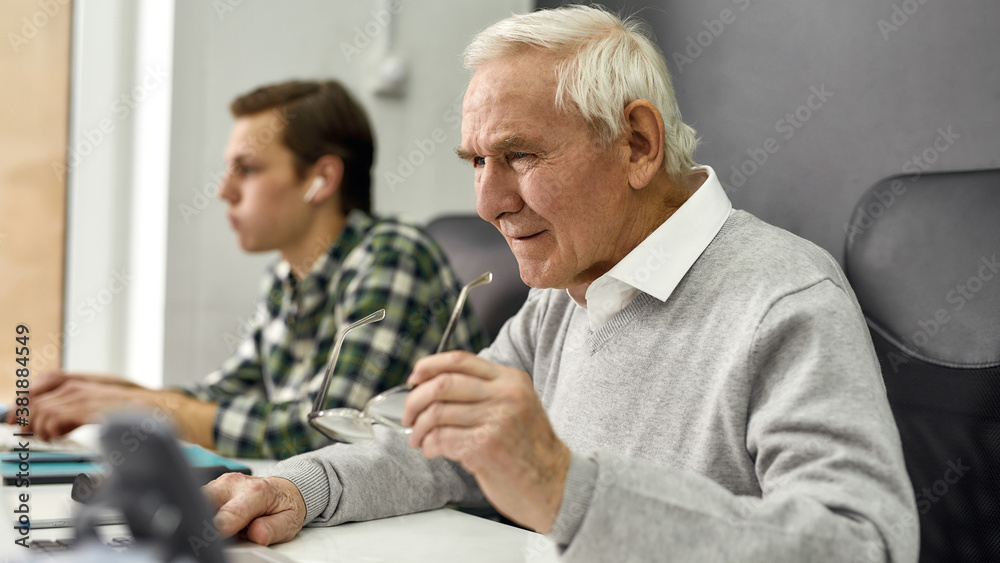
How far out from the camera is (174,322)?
2201 mm

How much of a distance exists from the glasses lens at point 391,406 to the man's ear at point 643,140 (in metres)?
0.41

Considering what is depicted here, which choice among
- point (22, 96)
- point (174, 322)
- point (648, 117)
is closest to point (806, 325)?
point (648, 117)

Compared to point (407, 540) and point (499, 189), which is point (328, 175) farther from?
point (407, 540)

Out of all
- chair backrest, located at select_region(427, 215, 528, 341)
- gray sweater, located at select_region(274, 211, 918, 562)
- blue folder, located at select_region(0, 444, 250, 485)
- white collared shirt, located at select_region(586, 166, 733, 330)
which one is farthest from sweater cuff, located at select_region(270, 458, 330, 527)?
chair backrest, located at select_region(427, 215, 528, 341)

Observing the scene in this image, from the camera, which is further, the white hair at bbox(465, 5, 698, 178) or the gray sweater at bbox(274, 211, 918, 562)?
the white hair at bbox(465, 5, 698, 178)

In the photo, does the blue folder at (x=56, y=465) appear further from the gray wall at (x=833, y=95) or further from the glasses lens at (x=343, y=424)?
the gray wall at (x=833, y=95)

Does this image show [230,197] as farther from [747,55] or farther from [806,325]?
[806,325]

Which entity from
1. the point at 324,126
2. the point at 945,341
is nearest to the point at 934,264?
the point at 945,341

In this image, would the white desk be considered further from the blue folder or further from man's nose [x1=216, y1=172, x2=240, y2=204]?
man's nose [x1=216, y1=172, x2=240, y2=204]

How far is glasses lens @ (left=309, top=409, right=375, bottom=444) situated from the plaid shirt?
486mm

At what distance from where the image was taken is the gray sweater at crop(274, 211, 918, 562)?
0.64 m

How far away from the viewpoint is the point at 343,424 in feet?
2.98

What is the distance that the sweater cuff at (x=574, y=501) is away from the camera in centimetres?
64

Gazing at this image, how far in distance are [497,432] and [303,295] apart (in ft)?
3.92
